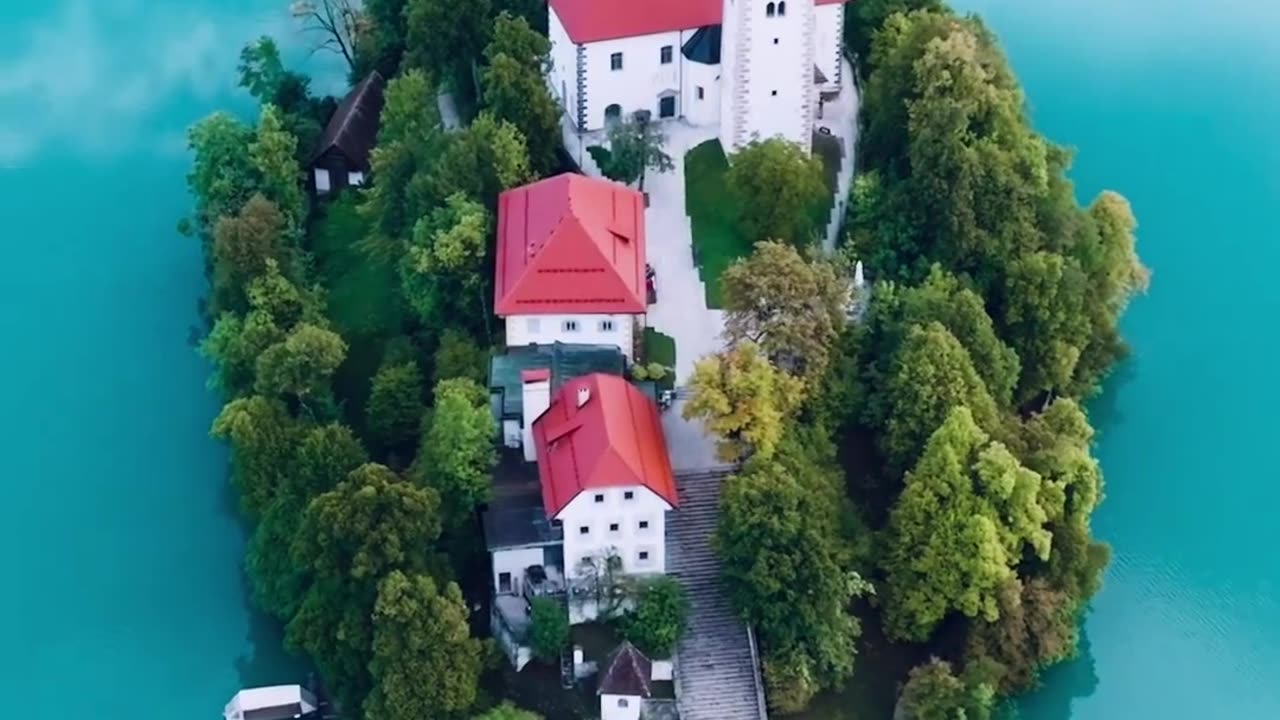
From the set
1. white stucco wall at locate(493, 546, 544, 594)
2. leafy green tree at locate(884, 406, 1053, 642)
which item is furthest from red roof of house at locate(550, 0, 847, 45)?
white stucco wall at locate(493, 546, 544, 594)

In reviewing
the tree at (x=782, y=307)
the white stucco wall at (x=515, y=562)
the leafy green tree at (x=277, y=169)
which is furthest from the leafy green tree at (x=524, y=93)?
the white stucco wall at (x=515, y=562)

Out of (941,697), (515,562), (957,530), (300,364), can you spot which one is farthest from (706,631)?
(300,364)

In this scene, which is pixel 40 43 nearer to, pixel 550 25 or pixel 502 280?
pixel 550 25

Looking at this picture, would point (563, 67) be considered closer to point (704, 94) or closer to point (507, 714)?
point (704, 94)

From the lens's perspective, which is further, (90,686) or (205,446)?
(205,446)

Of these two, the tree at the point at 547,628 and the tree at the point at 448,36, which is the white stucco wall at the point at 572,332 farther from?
the tree at the point at 448,36

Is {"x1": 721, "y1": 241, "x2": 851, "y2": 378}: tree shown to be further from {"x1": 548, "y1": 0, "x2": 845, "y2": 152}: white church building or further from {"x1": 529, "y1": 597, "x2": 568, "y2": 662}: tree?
{"x1": 529, "y1": 597, "x2": 568, "y2": 662}: tree

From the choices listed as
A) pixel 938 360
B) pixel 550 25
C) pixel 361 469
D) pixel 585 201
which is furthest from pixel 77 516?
pixel 938 360
